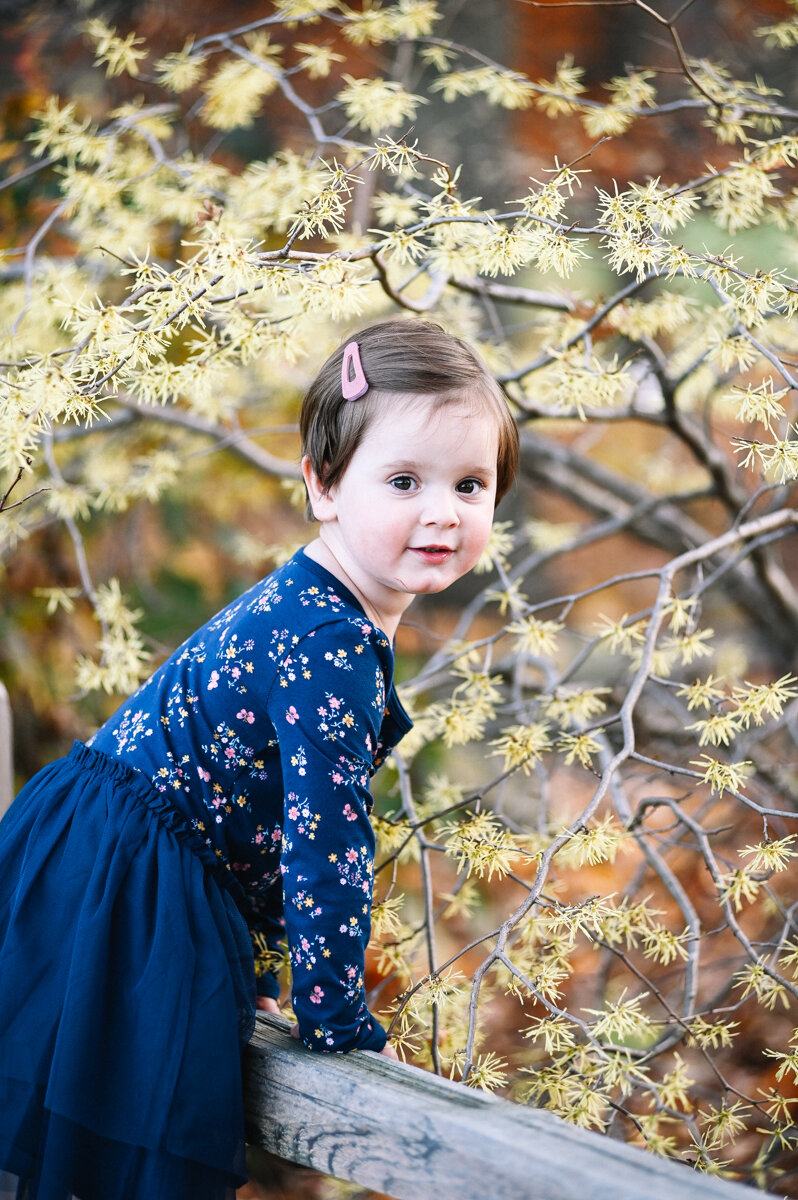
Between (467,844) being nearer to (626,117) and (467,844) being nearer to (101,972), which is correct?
(101,972)

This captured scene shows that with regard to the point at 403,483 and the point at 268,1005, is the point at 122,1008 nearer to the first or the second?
the point at 268,1005

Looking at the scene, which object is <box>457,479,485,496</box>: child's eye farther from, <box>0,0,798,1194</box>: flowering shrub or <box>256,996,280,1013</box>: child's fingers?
<box>256,996,280,1013</box>: child's fingers

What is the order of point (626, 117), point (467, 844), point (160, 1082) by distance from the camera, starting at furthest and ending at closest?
1. point (626, 117)
2. point (467, 844)
3. point (160, 1082)

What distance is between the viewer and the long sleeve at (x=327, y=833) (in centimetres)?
104

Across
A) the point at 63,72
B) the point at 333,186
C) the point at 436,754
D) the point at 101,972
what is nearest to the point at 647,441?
the point at 436,754

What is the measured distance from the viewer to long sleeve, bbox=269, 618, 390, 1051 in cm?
104

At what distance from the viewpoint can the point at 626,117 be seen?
1.81m

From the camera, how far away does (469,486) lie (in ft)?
3.81

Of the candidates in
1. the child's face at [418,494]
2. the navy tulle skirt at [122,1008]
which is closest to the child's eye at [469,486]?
the child's face at [418,494]

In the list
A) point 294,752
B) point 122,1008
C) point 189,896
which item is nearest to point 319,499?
point 294,752

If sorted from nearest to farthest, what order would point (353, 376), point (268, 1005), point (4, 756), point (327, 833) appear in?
point (327, 833)
point (353, 376)
point (268, 1005)
point (4, 756)

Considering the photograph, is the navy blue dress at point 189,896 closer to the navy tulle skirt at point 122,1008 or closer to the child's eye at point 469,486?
the navy tulle skirt at point 122,1008

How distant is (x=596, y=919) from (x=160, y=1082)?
47cm

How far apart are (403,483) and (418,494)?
0.02 meters
